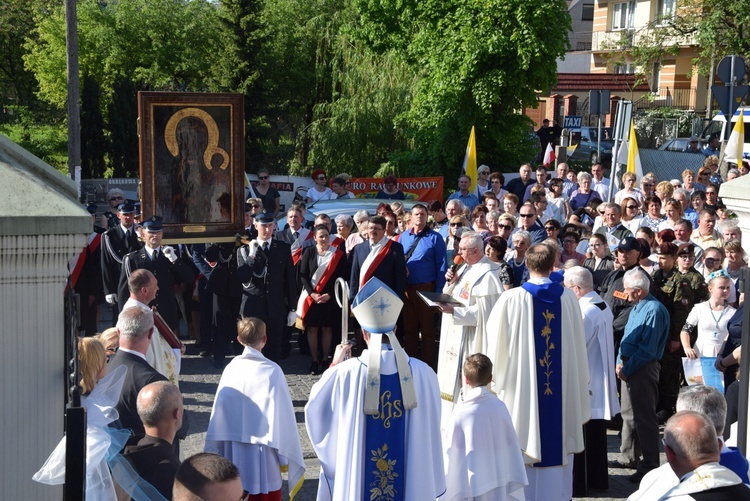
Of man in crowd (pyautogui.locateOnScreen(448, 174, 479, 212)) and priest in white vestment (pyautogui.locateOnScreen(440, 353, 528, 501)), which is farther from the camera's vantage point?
man in crowd (pyautogui.locateOnScreen(448, 174, 479, 212))

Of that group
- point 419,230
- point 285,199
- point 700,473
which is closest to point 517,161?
point 285,199

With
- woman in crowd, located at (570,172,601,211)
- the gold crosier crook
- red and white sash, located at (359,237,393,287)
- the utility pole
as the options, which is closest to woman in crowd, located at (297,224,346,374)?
red and white sash, located at (359,237,393,287)

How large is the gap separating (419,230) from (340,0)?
2639cm

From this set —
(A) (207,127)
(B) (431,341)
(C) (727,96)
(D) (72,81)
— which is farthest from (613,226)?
(D) (72,81)

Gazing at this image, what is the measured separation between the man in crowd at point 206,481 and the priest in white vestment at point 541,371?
4.06m

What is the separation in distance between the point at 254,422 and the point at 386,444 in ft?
2.67

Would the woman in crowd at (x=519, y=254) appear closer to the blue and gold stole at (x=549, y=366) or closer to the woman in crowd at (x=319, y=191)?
the blue and gold stole at (x=549, y=366)

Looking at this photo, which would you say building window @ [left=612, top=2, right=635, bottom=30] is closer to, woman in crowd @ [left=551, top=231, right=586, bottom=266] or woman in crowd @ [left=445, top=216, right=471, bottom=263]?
woman in crowd @ [left=445, top=216, right=471, bottom=263]

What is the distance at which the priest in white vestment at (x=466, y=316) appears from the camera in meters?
7.80

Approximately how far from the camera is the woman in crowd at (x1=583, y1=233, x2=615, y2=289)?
10156 mm

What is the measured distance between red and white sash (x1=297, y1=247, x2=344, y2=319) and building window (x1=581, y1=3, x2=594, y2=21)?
56822 mm

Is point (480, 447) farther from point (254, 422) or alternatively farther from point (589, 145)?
point (589, 145)

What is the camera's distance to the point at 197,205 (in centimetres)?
1005

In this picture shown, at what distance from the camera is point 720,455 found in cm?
455
